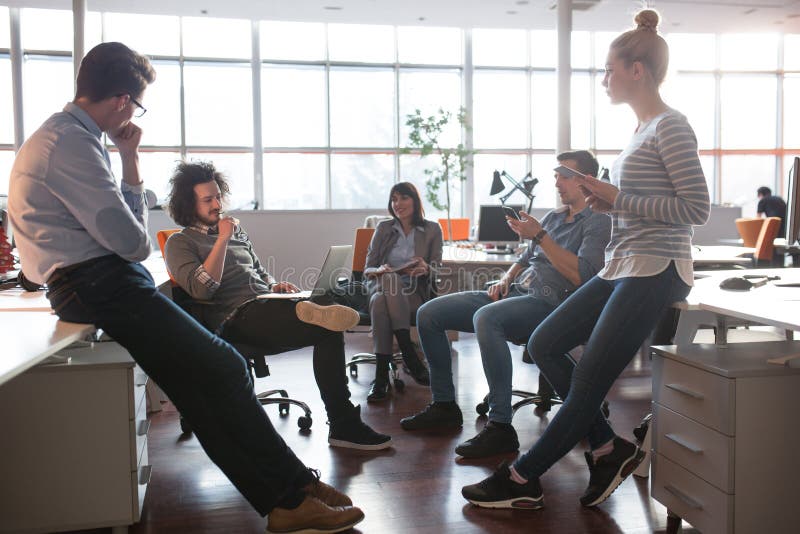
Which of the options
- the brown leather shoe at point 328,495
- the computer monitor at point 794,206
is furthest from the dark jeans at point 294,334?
the computer monitor at point 794,206

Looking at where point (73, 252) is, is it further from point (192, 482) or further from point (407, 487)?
point (407, 487)

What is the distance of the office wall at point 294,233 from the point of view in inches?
343

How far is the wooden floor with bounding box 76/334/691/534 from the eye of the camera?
7.43 feet

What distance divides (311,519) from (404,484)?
59 cm

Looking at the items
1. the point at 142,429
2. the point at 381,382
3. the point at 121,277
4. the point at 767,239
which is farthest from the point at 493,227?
the point at 121,277

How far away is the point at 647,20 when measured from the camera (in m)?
2.14

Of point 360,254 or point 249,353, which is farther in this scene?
point 360,254

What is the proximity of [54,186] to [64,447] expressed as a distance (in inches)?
31.9

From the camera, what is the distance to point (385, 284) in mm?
4086

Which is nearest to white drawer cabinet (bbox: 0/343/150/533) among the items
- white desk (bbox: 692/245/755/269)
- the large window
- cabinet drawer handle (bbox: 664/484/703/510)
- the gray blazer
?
cabinet drawer handle (bbox: 664/484/703/510)

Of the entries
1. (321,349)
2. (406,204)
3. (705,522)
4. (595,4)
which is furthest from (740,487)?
(595,4)

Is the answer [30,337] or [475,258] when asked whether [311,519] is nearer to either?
[30,337]

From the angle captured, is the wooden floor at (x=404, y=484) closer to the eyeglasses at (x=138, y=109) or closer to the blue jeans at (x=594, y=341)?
the blue jeans at (x=594, y=341)

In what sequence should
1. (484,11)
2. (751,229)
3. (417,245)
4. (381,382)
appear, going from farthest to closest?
(484,11) → (751,229) → (417,245) → (381,382)
